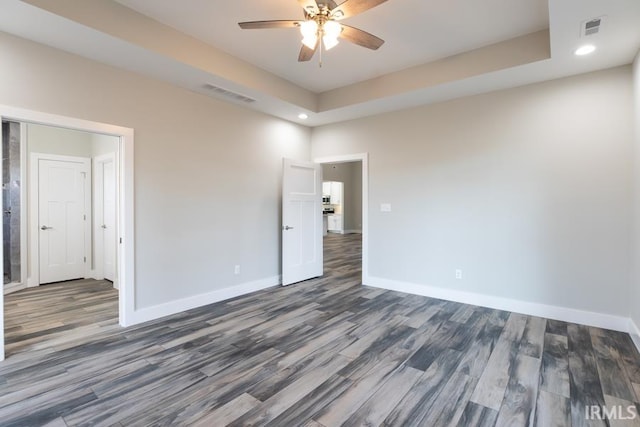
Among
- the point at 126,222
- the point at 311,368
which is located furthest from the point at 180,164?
the point at 311,368

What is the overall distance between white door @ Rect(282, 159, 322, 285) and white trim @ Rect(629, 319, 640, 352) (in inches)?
161

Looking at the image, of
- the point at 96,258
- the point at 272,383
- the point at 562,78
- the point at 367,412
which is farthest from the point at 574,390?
the point at 96,258

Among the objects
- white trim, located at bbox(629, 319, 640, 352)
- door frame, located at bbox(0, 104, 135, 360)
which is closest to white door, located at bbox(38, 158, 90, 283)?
door frame, located at bbox(0, 104, 135, 360)

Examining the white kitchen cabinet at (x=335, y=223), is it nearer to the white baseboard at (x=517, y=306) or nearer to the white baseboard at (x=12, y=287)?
the white baseboard at (x=517, y=306)

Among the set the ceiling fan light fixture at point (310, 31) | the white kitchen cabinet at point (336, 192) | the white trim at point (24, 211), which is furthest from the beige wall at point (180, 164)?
the white kitchen cabinet at point (336, 192)

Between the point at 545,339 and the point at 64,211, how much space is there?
7213mm

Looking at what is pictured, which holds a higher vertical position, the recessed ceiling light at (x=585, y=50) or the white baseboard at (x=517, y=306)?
the recessed ceiling light at (x=585, y=50)

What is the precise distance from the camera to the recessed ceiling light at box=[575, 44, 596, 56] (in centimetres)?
286

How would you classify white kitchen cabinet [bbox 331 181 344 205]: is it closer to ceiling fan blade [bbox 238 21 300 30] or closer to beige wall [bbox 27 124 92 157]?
beige wall [bbox 27 124 92 157]


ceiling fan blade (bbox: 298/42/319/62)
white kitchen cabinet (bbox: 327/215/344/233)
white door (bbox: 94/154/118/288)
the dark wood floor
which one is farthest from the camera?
white kitchen cabinet (bbox: 327/215/344/233)

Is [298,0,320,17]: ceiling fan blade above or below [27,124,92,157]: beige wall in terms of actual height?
above

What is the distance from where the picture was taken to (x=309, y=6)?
7.87ft

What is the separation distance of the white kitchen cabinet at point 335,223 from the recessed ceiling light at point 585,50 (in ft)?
33.7

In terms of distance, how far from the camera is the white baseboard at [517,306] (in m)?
3.34
